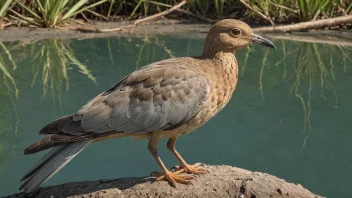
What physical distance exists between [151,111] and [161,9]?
8.28 metres

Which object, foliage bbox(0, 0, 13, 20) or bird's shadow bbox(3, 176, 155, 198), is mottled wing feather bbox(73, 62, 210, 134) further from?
foliage bbox(0, 0, 13, 20)

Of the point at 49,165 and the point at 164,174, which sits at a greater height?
the point at 49,165

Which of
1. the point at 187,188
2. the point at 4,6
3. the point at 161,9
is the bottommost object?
the point at 187,188

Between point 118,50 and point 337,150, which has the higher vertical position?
point 118,50

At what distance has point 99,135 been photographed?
4.25 metres

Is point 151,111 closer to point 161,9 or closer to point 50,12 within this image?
point 50,12

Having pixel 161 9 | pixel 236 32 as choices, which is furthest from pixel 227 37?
pixel 161 9

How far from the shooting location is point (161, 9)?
1243 cm

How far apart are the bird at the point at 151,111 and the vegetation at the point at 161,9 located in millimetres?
6708

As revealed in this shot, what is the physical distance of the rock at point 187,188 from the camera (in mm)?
4266

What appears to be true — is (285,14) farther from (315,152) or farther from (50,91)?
(315,152)

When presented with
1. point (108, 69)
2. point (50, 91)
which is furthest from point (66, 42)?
point (50, 91)

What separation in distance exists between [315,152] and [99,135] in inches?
78.1

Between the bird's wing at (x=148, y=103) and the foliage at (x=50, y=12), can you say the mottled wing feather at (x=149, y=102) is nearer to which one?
the bird's wing at (x=148, y=103)
